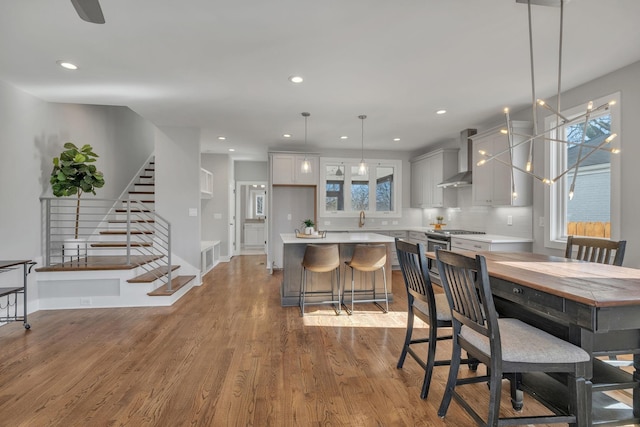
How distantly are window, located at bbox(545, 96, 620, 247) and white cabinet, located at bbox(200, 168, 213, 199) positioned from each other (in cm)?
591

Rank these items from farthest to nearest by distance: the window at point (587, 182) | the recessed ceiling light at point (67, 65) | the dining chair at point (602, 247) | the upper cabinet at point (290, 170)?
the upper cabinet at point (290, 170)
the window at point (587, 182)
the recessed ceiling light at point (67, 65)
the dining chair at point (602, 247)

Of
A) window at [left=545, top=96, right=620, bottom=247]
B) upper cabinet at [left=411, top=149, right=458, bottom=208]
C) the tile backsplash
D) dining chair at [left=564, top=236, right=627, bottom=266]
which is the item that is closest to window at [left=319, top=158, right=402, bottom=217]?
upper cabinet at [left=411, top=149, right=458, bottom=208]

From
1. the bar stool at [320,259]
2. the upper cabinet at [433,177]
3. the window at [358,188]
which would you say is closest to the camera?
the bar stool at [320,259]

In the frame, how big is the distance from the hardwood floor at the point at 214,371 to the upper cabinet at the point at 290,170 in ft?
9.96

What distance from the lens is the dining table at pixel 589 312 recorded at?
1400 mm

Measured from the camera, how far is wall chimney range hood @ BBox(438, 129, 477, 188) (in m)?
5.12

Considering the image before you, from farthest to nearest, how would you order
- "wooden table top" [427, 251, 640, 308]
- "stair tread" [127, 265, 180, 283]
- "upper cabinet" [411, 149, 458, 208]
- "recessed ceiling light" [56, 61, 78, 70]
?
1. "upper cabinet" [411, 149, 458, 208]
2. "stair tread" [127, 265, 180, 283]
3. "recessed ceiling light" [56, 61, 78, 70]
4. "wooden table top" [427, 251, 640, 308]

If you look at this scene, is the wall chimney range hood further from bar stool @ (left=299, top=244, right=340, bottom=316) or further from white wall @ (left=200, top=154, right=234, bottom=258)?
white wall @ (left=200, top=154, right=234, bottom=258)

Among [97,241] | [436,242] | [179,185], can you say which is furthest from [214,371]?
[436,242]

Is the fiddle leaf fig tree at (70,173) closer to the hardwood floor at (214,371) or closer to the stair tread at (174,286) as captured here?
the stair tread at (174,286)

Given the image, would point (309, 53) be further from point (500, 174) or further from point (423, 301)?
point (500, 174)

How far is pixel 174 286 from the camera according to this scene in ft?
15.0

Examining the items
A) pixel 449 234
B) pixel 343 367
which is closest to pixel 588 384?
pixel 343 367

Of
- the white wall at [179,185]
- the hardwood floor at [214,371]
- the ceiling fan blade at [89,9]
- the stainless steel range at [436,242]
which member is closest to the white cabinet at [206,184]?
the white wall at [179,185]
